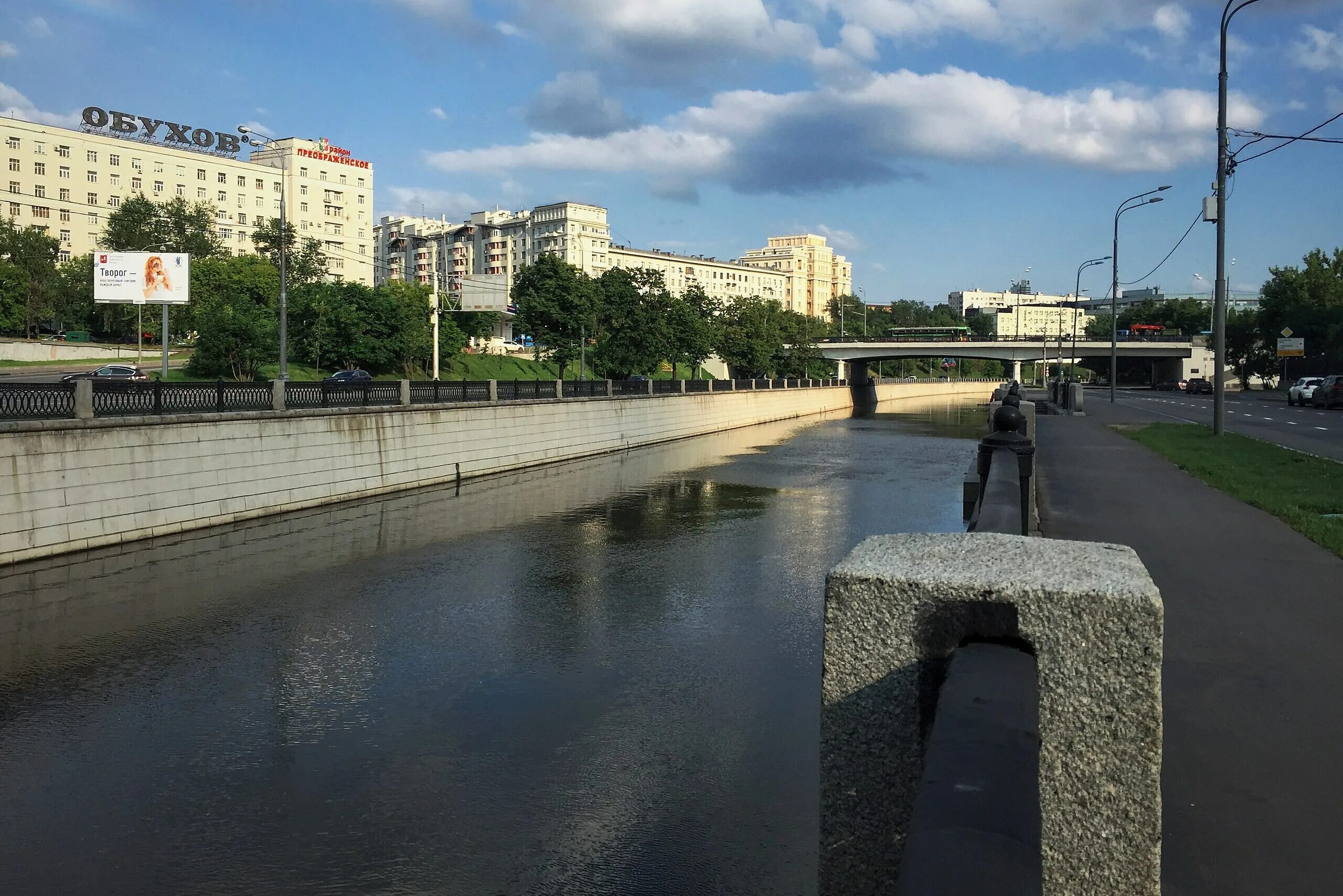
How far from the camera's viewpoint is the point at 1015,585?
7.36ft

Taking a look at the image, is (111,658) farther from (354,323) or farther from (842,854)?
(354,323)

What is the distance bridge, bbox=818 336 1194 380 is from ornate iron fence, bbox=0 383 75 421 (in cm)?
8017

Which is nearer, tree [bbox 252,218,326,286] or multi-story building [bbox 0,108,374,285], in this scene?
tree [bbox 252,218,326,286]

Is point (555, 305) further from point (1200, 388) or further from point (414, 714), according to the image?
point (414, 714)

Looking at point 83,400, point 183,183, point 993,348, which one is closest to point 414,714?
point 83,400

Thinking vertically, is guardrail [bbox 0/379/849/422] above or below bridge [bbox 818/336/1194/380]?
below

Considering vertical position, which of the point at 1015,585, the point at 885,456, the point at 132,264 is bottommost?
the point at 885,456

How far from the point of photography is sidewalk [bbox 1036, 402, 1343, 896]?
4461mm

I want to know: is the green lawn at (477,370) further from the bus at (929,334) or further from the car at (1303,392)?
the car at (1303,392)

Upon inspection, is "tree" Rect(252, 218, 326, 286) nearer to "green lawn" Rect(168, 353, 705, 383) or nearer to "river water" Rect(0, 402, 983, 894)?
"green lawn" Rect(168, 353, 705, 383)

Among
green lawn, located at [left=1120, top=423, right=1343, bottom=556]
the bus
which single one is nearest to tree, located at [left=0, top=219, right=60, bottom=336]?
the bus

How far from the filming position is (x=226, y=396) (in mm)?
20453

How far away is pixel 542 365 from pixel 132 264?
133ft

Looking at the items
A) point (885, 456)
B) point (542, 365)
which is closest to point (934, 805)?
point (885, 456)
